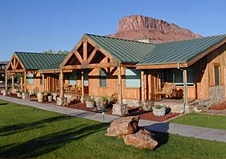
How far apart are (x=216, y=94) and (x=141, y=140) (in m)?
11.1

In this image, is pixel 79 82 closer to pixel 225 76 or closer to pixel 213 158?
pixel 225 76

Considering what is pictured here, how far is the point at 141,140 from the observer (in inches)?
341

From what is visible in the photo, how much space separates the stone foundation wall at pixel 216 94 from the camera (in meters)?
17.6

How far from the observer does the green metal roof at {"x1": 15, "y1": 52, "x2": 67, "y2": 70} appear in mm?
28516

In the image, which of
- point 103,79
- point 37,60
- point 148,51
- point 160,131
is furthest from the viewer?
point 37,60

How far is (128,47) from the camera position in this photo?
19.8 meters

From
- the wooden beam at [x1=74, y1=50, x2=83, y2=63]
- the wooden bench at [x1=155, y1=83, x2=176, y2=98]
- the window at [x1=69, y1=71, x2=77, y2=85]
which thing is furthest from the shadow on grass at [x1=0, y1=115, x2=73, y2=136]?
the window at [x1=69, y1=71, x2=77, y2=85]

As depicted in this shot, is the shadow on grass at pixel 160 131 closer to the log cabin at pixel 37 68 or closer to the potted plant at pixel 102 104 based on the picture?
the potted plant at pixel 102 104

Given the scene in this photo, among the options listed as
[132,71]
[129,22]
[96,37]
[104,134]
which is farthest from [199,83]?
[129,22]

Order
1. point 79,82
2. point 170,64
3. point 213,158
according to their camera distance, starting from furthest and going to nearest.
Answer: point 79,82, point 170,64, point 213,158

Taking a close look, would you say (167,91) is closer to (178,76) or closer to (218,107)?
(178,76)

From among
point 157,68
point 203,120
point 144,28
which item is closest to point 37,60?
point 157,68

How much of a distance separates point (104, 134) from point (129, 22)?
15813 centimetres

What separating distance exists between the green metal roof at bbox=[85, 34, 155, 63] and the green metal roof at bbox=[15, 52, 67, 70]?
982 centimetres
